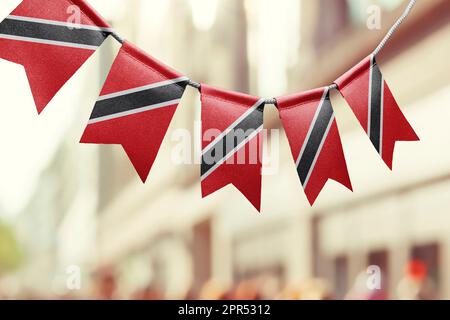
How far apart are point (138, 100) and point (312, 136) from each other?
583 millimetres

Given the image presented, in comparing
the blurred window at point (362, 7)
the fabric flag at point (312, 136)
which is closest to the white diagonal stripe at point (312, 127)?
the fabric flag at point (312, 136)

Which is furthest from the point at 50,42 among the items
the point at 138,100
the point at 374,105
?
the point at 374,105

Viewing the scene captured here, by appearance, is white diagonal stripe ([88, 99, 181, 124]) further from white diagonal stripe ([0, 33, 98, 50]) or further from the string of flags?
white diagonal stripe ([0, 33, 98, 50])

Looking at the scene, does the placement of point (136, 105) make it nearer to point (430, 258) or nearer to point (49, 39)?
point (49, 39)

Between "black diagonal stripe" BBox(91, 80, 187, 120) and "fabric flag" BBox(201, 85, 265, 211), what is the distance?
0.11 meters

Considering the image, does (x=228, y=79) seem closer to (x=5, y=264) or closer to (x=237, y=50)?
(x=237, y=50)

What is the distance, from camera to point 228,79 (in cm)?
1591

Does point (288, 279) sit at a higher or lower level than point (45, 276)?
lower

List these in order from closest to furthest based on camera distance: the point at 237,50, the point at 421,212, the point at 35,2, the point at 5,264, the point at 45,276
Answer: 1. the point at 35,2
2. the point at 421,212
3. the point at 237,50
4. the point at 5,264
5. the point at 45,276

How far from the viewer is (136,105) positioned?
118 inches

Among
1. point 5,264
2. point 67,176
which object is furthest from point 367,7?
point 67,176

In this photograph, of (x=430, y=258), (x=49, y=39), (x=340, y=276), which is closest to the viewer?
(x=49, y=39)

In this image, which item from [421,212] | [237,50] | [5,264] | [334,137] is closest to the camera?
[334,137]
